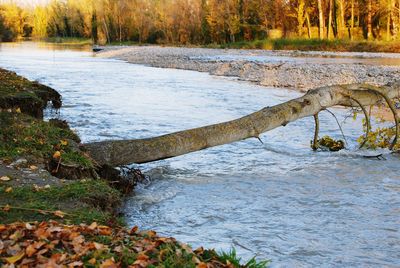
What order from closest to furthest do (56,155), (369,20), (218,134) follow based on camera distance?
(56,155) < (218,134) < (369,20)

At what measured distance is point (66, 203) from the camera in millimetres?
4723

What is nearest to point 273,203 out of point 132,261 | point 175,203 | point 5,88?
point 175,203

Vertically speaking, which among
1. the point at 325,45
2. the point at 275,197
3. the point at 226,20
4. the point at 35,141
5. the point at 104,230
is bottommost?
the point at 275,197

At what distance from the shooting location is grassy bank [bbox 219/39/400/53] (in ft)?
152

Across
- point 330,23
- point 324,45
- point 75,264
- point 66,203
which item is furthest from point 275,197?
point 330,23

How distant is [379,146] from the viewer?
921 centimetres

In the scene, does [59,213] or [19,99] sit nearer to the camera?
[59,213]

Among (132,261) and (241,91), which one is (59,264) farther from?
(241,91)

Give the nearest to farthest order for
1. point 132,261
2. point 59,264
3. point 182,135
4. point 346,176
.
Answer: point 59,264 → point 132,261 → point 182,135 → point 346,176

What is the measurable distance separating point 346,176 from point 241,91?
1111 cm

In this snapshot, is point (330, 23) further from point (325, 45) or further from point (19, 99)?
point (19, 99)

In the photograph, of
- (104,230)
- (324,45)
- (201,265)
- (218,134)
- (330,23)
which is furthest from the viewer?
(330,23)

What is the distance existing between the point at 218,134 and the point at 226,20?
6202cm

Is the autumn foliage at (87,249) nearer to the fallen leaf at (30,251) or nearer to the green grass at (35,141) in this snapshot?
the fallen leaf at (30,251)
